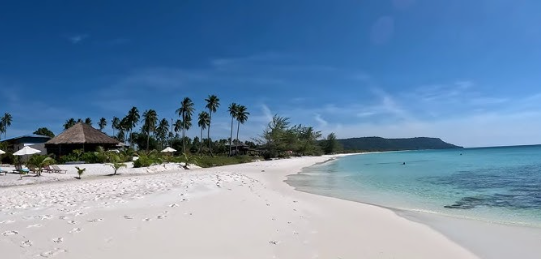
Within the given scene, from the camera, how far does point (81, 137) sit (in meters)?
33.1

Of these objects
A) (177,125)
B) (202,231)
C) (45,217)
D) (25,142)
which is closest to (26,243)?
(45,217)

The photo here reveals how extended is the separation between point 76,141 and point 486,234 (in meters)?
34.2

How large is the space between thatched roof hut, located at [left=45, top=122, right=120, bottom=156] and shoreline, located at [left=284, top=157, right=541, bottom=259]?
105ft

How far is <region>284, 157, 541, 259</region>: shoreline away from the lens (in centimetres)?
551

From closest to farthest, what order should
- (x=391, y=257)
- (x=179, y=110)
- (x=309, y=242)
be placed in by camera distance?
(x=391, y=257)
(x=309, y=242)
(x=179, y=110)

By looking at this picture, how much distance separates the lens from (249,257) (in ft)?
15.2

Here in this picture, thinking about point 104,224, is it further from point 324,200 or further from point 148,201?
point 324,200

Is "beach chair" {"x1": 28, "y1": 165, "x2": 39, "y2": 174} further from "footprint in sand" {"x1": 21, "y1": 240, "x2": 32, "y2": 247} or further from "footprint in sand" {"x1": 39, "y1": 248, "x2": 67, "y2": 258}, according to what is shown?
"footprint in sand" {"x1": 39, "y1": 248, "x2": 67, "y2": 258}

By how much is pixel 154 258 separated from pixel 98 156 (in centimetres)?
2697

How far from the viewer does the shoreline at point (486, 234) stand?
551 cm

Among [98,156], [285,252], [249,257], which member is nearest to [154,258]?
[249,257]

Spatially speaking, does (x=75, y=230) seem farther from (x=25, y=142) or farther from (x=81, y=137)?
(x=25, y=142)

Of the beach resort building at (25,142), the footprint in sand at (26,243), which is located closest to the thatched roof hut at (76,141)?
the beach resort building at (25,142)

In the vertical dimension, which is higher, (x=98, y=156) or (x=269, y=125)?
(x=269, y=125)
